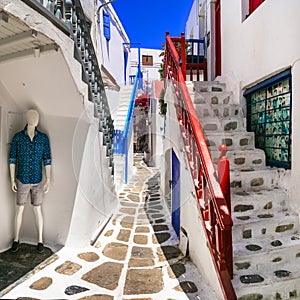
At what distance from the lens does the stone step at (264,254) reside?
89.7 inches

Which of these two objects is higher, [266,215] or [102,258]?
[266,215]

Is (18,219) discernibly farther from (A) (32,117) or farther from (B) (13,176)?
(A) (32,117)

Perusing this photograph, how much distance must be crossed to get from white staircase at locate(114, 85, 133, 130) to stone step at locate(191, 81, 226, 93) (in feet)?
13.2

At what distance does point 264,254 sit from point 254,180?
41.7 inches

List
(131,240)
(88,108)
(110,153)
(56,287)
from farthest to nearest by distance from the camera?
(110,153) → (131,240) → (88,108) → (56,287)

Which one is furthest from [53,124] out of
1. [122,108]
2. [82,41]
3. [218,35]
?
[122,108]

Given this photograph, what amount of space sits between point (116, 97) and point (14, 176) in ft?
27.5

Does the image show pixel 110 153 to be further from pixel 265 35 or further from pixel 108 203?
pixel 265 35

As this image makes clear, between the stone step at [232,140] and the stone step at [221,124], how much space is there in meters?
0.20

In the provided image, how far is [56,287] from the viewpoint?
98.9 inches

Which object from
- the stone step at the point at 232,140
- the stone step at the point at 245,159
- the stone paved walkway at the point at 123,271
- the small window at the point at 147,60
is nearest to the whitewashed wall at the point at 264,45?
the stone step at the point at 245,159

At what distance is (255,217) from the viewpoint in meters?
2.79

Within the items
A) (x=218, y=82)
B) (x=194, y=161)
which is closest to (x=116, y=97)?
(x=218, y=82)

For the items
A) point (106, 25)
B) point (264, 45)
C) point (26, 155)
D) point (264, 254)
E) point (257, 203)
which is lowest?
point (264, 254)
